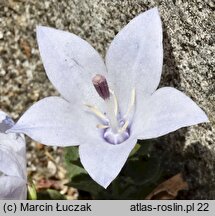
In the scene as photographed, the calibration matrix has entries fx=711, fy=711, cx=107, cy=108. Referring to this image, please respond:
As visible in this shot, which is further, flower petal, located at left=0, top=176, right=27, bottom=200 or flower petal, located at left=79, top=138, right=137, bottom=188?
flower petal, located at left=0, top=176, right=27, bottom=200

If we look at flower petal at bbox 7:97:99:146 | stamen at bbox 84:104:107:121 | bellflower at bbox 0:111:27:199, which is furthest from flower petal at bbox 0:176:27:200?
stamen at bbox 84:104:107:121

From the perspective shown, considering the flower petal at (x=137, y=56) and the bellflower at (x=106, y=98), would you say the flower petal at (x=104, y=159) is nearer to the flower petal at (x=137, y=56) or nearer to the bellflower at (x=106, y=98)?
the bellflower at (x=106, y=98)

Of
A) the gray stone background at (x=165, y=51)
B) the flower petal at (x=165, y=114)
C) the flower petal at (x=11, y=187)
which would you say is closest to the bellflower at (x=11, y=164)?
the flower petal at (x=11, y=187)

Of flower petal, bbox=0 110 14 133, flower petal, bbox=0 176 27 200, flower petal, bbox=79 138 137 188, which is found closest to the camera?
flower petal, bbox=79 138 137 188

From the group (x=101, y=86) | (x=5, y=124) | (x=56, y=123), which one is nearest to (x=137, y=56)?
(x=101, y=86)

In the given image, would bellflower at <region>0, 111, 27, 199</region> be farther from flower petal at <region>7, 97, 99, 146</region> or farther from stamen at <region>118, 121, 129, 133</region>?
stamen at <region>118, 121, 129, 133</region>

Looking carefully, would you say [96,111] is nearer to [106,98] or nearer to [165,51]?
[106,98]
